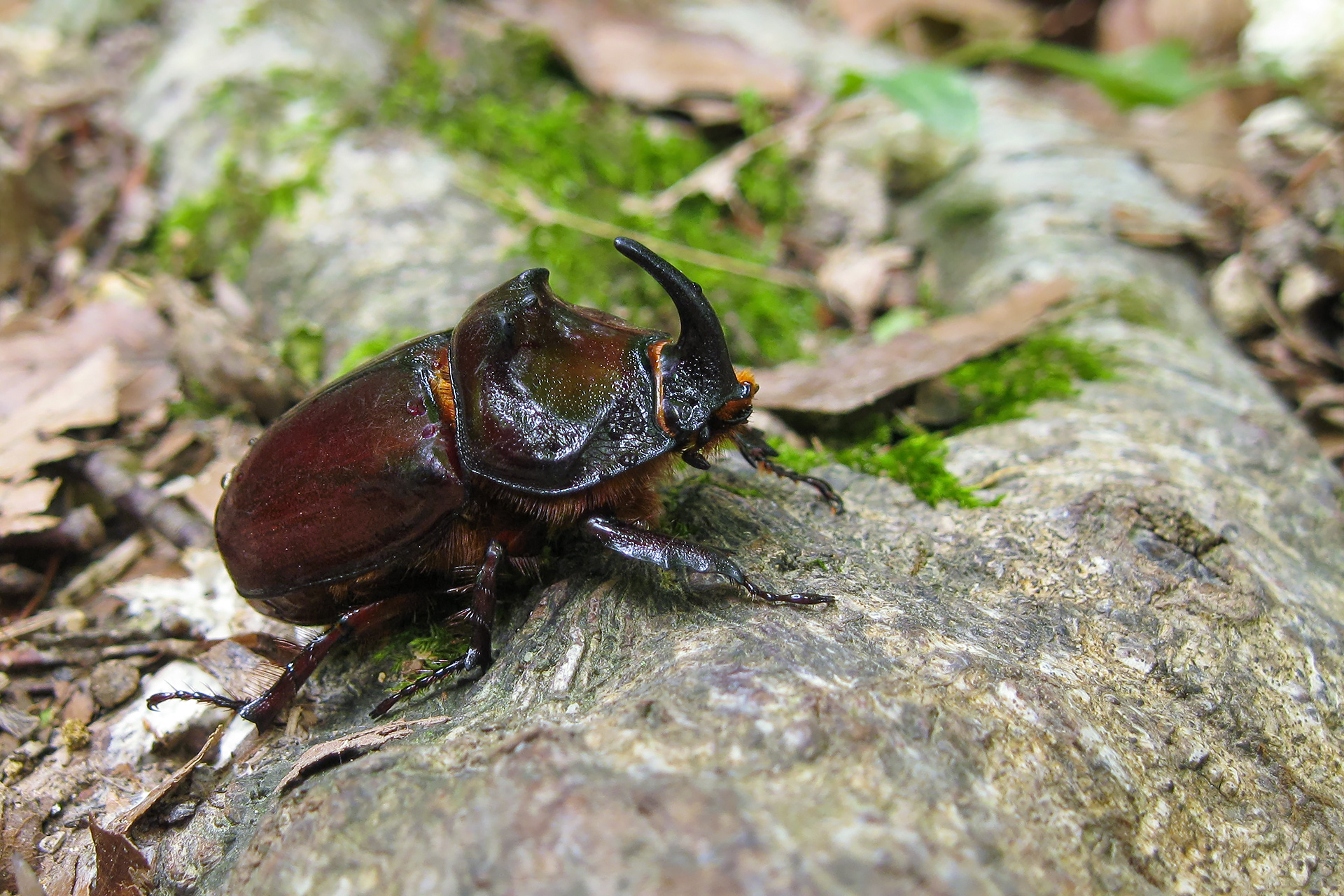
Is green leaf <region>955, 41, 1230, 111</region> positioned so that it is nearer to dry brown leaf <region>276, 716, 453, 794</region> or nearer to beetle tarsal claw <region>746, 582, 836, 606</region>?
beetle tarsal claw <region>746, 582, 836, 606</region>

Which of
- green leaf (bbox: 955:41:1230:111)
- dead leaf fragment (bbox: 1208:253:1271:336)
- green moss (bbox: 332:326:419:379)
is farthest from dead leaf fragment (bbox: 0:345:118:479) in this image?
green leaf (bbox: 955:41:1230:111)

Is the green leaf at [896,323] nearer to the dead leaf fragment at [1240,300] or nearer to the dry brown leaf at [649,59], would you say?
the dead leaf fragment at [1240,300]

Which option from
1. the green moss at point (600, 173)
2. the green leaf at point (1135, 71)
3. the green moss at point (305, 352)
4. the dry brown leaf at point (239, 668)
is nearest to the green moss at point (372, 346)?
the green moss at point (305, 352)

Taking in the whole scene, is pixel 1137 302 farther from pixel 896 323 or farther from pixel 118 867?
pixel 118 867

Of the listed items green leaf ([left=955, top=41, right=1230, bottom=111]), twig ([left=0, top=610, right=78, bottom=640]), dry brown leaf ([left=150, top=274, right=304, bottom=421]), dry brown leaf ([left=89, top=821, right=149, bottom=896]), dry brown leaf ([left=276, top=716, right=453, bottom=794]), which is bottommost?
twig ([left=0, top=610, right=78, bottom=640])

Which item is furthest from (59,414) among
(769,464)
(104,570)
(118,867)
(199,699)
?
(769,464)
